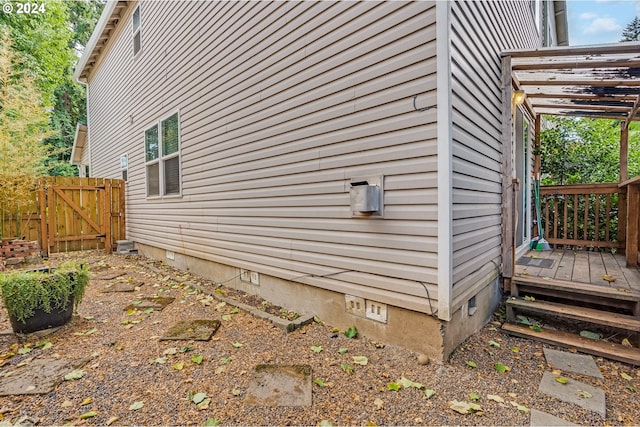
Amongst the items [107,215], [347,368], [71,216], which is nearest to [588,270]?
[347,368]

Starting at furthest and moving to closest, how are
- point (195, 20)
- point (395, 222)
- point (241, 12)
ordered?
1. point (195, 20)
2. point (241, 12)
3. point (395, 222)

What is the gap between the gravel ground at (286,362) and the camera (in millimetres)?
1868

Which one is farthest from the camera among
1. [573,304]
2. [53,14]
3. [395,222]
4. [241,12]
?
[53,14]

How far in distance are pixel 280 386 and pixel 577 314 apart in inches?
104

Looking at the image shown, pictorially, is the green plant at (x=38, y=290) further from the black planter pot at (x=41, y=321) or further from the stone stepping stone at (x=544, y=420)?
the stone stepping stone at (x=544, y=420)

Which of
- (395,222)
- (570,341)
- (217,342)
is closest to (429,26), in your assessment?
(395,222)

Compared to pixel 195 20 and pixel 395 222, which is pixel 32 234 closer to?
pixel 195 20

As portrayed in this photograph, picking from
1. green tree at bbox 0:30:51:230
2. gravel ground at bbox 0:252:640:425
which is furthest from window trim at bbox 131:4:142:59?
gravel ground at bbox 0:252:640:425

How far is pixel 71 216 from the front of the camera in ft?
25.2

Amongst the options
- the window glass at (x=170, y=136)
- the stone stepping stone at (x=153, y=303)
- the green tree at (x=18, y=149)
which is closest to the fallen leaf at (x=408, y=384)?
the stone stepping stone at (x=153, y=303)

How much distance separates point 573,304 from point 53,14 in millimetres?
17415

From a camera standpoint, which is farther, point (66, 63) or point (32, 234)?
point (66, 63)

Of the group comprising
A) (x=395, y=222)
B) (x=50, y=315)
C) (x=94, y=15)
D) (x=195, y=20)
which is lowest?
(x=50, y=315)

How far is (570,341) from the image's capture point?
8.86ft
